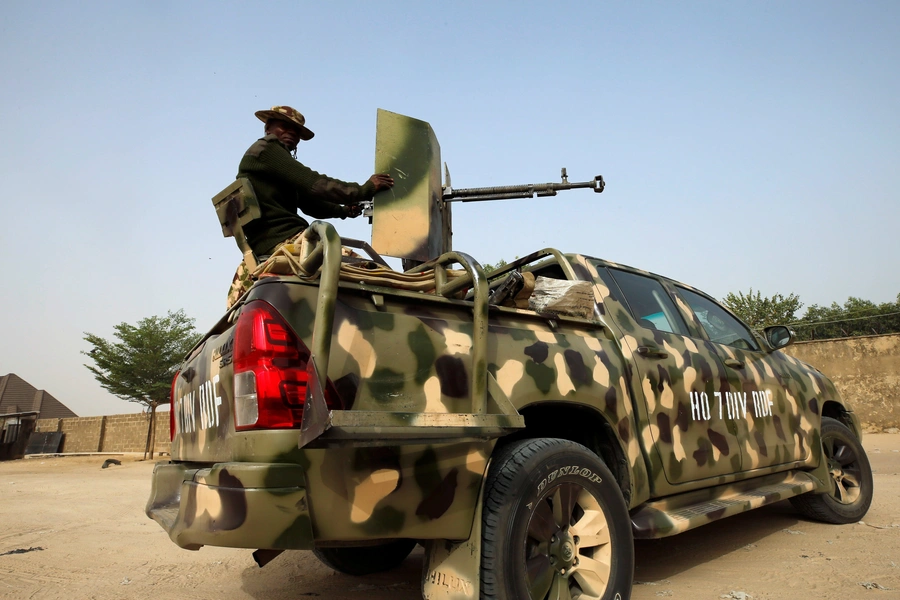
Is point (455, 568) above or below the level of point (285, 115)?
below

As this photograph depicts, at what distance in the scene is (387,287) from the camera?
2.27 meters

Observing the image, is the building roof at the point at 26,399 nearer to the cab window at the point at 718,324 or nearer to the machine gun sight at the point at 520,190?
the machine gun sight at the point at 520,190

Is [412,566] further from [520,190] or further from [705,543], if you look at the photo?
[520,190]

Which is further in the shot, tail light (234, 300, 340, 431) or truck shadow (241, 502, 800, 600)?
truck shadow (241, 502, 800, 600)

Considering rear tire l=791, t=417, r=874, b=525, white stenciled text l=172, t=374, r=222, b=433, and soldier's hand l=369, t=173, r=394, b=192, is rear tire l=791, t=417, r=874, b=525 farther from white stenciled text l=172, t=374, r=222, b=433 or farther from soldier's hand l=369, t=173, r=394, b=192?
white stenciled text l=172, t=374, r=222, b=433

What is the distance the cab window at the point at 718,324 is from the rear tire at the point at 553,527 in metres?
1.89

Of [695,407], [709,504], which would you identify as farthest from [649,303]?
[709,504]

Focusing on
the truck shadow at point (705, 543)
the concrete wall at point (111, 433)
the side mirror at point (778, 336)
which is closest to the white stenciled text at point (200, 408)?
the truck shadow at point (705, 543)

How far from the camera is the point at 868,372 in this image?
46.3 feet

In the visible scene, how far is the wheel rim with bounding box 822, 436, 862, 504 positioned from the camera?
4555 mm

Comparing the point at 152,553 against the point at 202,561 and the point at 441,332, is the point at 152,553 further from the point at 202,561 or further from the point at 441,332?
the point at 441,332

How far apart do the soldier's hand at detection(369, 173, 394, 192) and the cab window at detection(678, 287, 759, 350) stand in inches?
78.9

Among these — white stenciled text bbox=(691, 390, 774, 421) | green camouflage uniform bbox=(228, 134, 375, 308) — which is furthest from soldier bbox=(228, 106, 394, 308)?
Result: white stenciled text bbox=(691, 390, 774, 421)

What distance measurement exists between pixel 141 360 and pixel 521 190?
66.7ft
